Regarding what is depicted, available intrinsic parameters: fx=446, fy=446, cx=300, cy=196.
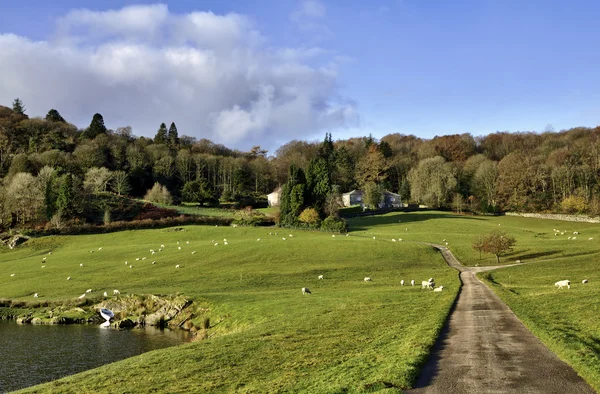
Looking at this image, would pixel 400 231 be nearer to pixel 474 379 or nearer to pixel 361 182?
pixel 361 182

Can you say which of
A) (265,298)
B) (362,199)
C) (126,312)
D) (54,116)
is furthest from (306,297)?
(54,116)

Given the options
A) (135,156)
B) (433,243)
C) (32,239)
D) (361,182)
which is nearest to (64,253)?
(32,239)

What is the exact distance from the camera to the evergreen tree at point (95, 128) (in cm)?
16050

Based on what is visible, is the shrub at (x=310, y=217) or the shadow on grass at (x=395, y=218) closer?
the shrub at (x=310, y=217)

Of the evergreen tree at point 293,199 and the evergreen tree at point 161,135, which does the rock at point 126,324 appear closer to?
the evergreen tree at point 293,199

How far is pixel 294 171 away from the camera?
104250 millimetres

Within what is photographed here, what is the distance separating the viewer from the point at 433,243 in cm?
7081

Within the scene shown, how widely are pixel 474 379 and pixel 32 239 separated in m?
83.8

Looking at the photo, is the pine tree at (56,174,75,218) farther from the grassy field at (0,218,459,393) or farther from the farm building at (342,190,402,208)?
the farm building at (342,190,402,208)

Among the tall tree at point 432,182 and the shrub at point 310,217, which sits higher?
the tall tree at point 432,182

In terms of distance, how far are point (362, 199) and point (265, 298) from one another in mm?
104078

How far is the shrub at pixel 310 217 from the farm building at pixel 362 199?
46.0 metres

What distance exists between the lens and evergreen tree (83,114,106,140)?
16050 centimetres

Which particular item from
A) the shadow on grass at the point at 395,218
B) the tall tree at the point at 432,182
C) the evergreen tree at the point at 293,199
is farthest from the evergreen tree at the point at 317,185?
the tall tree at the point at 432,182
